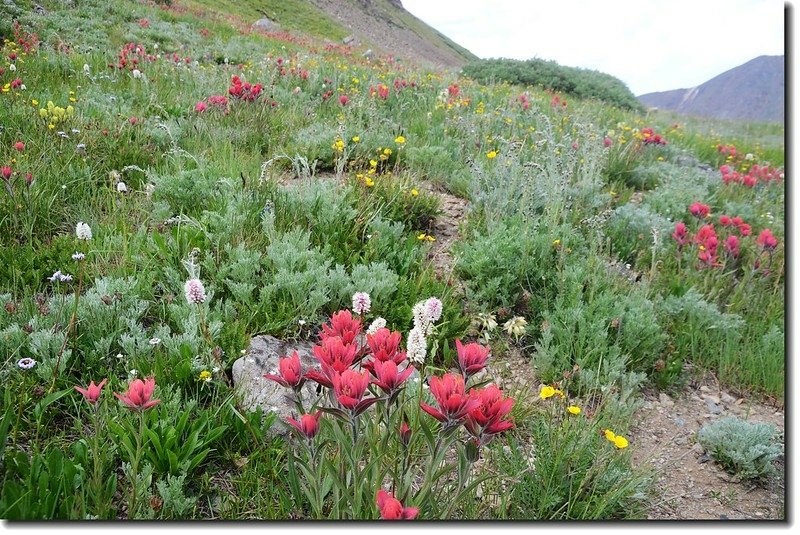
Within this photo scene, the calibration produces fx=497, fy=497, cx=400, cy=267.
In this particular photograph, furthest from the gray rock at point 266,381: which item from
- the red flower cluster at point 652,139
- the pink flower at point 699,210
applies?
the red flower cluster at point 652,139

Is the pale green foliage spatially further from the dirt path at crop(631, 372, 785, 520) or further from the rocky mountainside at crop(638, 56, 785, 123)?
the rocky mountainside at crop(638, 56, 785, 123)

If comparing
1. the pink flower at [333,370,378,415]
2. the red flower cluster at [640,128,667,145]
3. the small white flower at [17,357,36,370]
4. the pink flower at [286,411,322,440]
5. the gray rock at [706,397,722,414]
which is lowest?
the small white flower at [17,357,36,370]

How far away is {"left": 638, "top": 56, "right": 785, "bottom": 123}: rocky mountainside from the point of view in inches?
89.5

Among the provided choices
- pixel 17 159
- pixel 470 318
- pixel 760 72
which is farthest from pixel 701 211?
pixel 17 159

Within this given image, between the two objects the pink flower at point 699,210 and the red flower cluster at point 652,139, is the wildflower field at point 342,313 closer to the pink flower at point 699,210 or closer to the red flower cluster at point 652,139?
the pink flower at point 699,210

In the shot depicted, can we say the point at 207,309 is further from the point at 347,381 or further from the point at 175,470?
the point at 347,381

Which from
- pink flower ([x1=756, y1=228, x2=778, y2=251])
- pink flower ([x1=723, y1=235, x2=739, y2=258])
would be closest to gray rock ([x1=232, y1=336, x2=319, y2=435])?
pink flower ([x1=756, y1=228, x2=778, y2=251])

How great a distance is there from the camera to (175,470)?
62.9 inches

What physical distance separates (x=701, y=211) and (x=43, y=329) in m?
3.82

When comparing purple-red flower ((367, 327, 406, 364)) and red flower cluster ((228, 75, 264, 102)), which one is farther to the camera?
red flower cluster ((228, 75, 264, 102))

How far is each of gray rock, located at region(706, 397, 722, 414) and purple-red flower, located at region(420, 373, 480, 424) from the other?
70.2 inches

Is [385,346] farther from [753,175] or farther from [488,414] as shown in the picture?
[753,175]

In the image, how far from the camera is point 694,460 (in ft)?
6.90

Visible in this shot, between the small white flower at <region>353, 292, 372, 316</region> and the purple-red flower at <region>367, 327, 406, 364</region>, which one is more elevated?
the purple-red flower at <region>367, 327, 406, 364</region>
